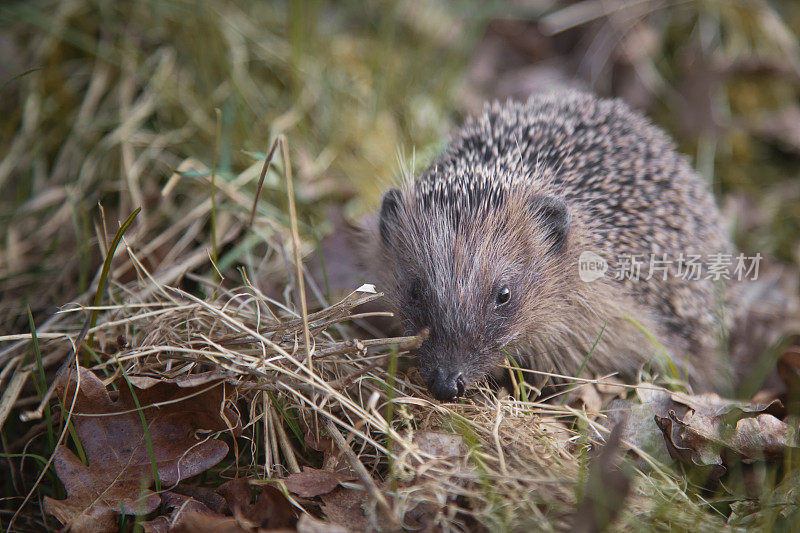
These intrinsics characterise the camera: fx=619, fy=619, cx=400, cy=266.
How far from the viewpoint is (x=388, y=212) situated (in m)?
4.18

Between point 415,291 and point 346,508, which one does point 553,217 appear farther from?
point 346,508

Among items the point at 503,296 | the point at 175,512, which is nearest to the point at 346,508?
the point at 175,512

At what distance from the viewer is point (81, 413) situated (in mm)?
3119

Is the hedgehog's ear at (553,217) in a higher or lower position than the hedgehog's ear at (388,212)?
higher

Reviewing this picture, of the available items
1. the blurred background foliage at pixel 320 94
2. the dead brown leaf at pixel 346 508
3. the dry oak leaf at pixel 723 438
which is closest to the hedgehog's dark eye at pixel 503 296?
the dry oak leaf at pixel 723 438

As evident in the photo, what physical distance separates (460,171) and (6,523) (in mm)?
3141

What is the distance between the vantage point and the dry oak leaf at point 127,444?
114 inches

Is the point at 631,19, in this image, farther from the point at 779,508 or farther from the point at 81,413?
the point at 81,413

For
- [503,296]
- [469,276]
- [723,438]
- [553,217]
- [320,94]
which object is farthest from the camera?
[320,94]

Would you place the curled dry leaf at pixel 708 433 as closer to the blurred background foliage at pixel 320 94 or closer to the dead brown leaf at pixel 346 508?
the dead brown leaf at pixel 346 508

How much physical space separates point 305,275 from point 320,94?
236cm

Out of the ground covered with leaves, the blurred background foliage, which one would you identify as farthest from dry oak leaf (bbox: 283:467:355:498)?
the blurred background foliage

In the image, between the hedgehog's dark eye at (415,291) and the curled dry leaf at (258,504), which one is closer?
the curled dry leaf at (258,504)

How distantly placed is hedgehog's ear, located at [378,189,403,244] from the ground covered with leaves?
0.77 feet
